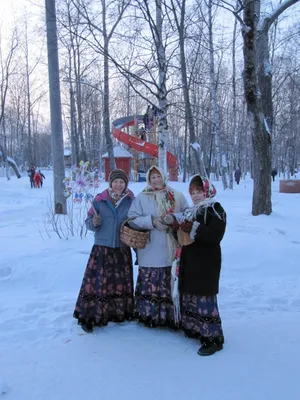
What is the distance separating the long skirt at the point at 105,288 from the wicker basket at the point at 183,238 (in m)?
0.62

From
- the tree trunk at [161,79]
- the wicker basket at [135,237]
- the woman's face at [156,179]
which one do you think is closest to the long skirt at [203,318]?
the wicker basket at [135,237]

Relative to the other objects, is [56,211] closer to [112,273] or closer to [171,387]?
[112,273]

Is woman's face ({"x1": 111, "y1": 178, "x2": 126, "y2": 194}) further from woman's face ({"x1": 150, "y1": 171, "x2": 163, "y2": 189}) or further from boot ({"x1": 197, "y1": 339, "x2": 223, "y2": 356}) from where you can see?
boot ({"x1": 197, "y1": 339, "x2": 223, "y2": 356})

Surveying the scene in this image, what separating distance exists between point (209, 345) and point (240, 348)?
0.91ft

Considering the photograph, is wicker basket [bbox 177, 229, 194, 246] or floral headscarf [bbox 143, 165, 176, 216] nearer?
wicker basket [bbox 177, 229, 194, 246]

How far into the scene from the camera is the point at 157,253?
3.05 meters

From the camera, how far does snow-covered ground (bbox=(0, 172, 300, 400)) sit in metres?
2.25

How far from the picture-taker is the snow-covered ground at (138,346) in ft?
7.38

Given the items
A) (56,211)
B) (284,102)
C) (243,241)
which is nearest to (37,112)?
(284,102)

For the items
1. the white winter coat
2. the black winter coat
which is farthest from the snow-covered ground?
the white winter coat

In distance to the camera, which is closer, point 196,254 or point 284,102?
point 196,254

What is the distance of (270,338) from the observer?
2.95 meters

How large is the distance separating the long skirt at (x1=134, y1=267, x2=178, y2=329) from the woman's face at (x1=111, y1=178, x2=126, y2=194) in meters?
0.76

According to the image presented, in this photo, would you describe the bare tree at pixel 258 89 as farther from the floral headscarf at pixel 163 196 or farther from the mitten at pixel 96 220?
the mitten at pixel 96 220
